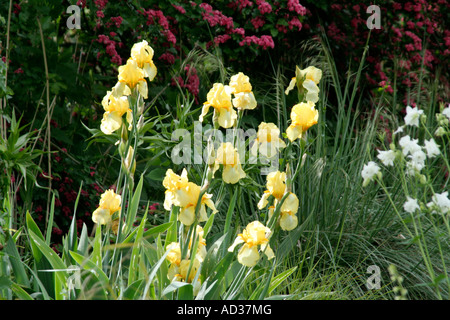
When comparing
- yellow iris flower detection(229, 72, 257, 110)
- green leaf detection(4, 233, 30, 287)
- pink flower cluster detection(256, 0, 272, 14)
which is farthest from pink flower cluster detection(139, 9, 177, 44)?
green leaf detection(4, 233, 30, 287)

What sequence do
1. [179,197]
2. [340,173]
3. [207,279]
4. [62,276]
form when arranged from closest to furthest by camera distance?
1. [179,197]
2. [207,279]
3. [62,276]
4. [340,173]

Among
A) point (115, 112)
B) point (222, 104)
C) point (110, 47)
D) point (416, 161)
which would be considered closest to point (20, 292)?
point (115, 112)

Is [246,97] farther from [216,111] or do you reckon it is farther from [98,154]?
[98,154]

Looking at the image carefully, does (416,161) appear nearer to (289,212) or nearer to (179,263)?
(289,212)

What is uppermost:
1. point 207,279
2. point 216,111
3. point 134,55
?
point 134,55

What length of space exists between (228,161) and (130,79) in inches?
14.0

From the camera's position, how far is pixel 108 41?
Result: 10.1 ft

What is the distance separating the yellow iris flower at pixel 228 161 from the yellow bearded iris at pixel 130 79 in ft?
0.95

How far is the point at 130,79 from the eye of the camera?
4.97 feet

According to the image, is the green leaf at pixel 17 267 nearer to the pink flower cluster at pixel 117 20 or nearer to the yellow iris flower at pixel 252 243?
the yellow iris flower at pixel 252 243

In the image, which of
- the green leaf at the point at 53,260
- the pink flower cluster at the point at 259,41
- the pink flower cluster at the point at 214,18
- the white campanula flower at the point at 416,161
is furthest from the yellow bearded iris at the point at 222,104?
the pink flower cluster at the point at 259,41

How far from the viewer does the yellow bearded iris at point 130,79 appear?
1507 millimetres

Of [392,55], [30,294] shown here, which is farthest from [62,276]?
[392,55]
